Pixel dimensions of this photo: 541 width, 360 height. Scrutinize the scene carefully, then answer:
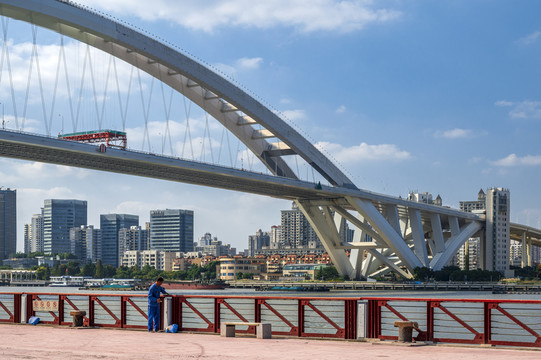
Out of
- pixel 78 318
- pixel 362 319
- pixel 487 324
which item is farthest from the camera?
pixel 78 318

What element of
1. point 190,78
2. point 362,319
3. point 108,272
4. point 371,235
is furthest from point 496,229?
point 362,319

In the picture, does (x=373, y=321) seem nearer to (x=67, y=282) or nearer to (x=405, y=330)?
(x=405, y=330)

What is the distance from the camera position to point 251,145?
75.2 metres

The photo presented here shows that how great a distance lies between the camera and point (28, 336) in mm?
17672

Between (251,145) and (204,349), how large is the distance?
2382 inches

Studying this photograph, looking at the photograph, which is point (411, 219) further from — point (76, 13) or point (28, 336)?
point (28, 336)

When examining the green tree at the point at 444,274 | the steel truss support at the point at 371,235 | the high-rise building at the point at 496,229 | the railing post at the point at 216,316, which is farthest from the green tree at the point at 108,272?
the railing post at the point at 216,316

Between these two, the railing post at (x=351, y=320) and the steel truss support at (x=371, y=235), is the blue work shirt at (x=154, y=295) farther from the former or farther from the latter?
the steel truss support at (x=371, y=235)

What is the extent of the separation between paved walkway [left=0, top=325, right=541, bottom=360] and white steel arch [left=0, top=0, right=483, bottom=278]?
32021 mm

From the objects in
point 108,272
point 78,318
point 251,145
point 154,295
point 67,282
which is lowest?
point 67,282

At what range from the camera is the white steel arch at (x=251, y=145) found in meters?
49.9

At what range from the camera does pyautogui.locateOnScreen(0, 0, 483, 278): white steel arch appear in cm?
4988

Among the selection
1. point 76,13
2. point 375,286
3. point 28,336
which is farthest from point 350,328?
point 375,286

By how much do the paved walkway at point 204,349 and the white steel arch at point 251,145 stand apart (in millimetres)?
32021
